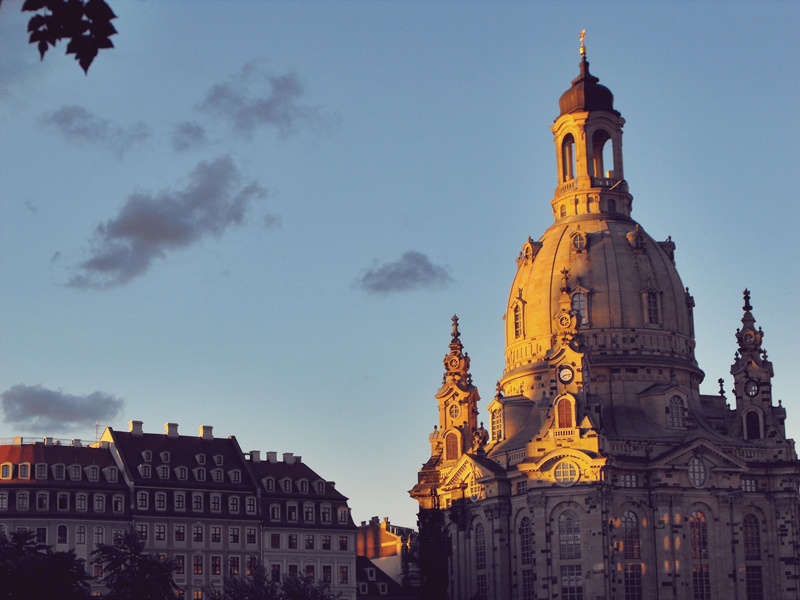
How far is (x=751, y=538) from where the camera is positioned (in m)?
146

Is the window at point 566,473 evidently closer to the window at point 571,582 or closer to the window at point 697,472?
the window at point 571,582

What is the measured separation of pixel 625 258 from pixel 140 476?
58182mm

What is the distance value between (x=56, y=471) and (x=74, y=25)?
362ft

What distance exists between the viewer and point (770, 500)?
147 meters

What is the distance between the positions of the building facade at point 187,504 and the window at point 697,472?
34602 millimetres

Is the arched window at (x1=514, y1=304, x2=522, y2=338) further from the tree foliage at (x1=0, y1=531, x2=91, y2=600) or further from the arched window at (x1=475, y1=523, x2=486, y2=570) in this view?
the tree foliage at (x1=0, y1=531, x2=91, y2=600)

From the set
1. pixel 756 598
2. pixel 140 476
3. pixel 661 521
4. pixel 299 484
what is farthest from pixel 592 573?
pixel 140 476

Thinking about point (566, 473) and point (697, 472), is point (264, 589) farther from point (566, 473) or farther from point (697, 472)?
point (697, 472)

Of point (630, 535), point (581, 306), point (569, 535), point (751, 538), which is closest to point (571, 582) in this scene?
point (569, 535)

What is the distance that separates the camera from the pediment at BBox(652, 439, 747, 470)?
141m

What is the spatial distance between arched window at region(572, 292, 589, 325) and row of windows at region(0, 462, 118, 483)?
53018mm

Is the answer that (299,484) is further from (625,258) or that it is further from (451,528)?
(625,258)

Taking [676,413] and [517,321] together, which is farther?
[517,321]

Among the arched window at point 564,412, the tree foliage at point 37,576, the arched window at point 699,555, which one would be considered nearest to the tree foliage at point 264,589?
the tree foliage at point 37,576
